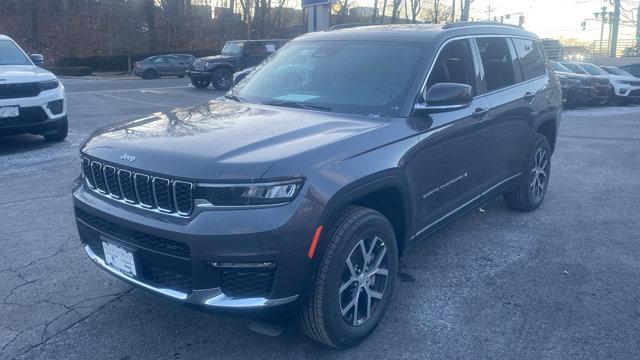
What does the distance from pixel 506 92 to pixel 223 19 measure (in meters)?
54.3

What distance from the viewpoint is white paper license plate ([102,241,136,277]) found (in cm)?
310

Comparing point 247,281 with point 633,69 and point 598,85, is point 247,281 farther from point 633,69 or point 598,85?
point 633,69

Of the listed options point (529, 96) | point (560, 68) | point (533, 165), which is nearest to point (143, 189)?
point (529, 96)

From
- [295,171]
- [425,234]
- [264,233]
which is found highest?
[295,171]

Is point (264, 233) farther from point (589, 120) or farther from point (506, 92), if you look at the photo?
point (589, 120)

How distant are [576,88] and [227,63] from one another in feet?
A: 40.9

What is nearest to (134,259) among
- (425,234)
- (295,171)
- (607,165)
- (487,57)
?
(295,171)

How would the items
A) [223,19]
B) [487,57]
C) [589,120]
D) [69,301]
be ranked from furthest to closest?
[223,19], [589,120], [487,57], [69,301]

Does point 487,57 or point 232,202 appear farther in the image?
point 487,57

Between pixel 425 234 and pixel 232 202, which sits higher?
pixel 232 202

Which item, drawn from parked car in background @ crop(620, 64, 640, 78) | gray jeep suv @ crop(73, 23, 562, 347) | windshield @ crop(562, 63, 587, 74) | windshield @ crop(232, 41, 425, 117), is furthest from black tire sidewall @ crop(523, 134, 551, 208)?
parked car in background @ crop(620, 64, 640, 78)

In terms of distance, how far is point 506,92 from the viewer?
4953 mm

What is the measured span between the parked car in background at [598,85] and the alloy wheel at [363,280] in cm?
1704

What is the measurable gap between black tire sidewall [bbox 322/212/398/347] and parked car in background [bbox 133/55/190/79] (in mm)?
30804
